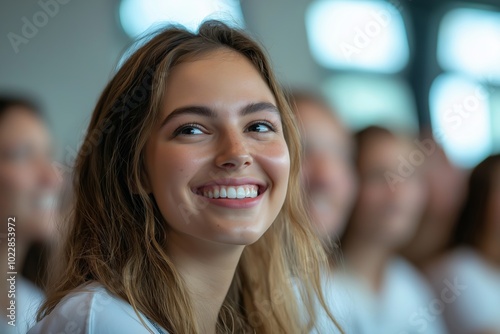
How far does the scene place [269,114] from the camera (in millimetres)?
1020

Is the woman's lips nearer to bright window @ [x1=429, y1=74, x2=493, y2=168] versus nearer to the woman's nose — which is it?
the woman's nose

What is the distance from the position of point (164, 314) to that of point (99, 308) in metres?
0.11

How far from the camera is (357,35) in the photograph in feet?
10.1

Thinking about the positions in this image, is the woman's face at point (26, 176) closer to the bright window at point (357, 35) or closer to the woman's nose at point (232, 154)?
the woman's nose at point (232, 154)

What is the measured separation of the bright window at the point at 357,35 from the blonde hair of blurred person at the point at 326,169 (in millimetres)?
806

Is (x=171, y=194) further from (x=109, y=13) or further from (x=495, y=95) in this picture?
(x=495, y=95)

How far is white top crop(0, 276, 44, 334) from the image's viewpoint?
59.0 inches

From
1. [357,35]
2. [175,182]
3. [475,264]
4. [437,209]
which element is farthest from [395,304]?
[357,35]

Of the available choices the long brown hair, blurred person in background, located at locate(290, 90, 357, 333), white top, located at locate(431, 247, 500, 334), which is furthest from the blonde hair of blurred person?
the long brown hair

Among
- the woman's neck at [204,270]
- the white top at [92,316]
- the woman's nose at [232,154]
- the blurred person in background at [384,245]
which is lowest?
the blurred person in background at [384,245]

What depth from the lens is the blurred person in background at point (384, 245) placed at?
6.57 ft

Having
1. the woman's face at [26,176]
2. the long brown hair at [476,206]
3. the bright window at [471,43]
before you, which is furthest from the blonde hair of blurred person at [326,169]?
the bright window at [471,43]

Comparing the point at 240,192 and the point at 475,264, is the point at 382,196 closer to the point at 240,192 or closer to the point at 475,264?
the point at 475,264

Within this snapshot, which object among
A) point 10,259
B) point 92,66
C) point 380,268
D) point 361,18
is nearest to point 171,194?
point 10,259
